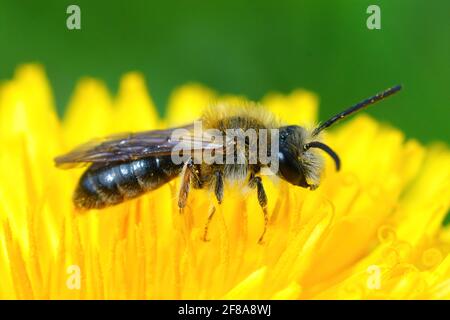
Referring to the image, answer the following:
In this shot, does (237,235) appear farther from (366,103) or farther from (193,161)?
(366,103)

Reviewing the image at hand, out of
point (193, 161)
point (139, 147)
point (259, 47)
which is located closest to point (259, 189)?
point (193, 161)

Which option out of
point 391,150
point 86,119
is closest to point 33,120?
point 86,119

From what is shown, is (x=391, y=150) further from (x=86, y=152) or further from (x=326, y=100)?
(x=86, y=152)

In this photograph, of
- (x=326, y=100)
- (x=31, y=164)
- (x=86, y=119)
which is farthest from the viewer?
(x=326, y=100)

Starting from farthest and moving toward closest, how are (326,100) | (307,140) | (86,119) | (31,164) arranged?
(326,100), (86,119), (31,164), (307,140)

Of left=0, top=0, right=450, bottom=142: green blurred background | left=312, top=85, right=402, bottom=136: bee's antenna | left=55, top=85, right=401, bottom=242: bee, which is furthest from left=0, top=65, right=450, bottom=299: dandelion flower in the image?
left=0, top=0, right=450, bottom=142: green blurred background

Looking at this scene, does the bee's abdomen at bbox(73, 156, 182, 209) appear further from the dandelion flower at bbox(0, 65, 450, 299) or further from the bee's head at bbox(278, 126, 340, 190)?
the bee's head at bbox(278, 126, 340, 190)

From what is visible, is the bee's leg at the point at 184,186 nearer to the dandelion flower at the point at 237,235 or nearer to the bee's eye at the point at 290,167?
the dandelion flower at the point at 237,235
